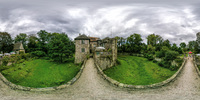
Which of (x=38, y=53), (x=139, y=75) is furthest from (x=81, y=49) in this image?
(x=38, y=53)

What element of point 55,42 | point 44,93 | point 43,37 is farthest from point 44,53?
point 44,93

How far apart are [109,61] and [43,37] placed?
95.8ft

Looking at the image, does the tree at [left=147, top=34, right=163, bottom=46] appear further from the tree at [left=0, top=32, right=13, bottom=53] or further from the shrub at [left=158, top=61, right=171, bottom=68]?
the tree at [left=0, top=32, right=13, bottom=53]

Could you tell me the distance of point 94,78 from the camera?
39.6ft

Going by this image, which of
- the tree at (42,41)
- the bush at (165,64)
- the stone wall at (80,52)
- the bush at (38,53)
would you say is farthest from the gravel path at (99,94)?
the tree at (42,41)

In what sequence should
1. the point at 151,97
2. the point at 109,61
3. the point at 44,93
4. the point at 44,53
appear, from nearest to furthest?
the point at 151,97, the point at 44,93, the point at 109,61, the point at 44,53

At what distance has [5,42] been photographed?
31.5 metres

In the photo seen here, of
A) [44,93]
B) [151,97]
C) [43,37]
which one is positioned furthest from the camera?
[43,37]

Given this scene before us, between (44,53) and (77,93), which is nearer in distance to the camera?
(77,93)

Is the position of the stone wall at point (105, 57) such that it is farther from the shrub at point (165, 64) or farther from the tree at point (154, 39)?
the tree at point (154, 39)

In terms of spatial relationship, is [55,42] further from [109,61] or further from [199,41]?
[199,41]

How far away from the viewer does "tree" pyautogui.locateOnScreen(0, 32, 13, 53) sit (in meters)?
30.5

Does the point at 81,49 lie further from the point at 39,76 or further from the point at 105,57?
the point at 39,76

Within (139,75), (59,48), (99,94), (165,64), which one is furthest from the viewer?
(165,64)
